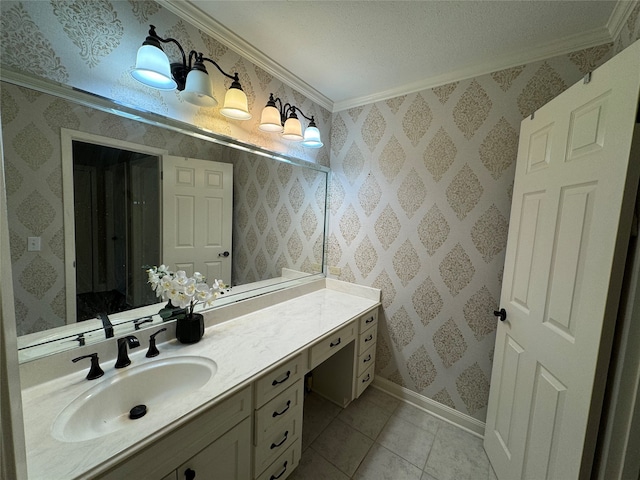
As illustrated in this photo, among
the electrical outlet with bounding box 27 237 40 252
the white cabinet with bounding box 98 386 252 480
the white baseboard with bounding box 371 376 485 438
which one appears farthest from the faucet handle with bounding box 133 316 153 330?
the white baseboard with bounding box 371 376 485 438

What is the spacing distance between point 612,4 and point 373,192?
1.42m

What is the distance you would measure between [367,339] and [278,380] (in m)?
0.97

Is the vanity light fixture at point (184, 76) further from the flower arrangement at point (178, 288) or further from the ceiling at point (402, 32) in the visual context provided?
the flower arrangement at point (178, 288)

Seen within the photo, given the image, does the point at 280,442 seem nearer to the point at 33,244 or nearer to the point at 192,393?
the point at 192,393

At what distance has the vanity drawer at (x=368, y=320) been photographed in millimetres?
1837

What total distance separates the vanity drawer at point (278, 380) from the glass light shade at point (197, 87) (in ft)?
4.32

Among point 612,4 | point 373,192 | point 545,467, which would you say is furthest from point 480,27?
point 545,467

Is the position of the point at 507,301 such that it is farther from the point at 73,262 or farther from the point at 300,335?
the point at 73,262

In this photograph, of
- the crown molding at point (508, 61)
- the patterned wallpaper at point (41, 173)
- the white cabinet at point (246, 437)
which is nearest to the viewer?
the white cabinet at point (246, 437)

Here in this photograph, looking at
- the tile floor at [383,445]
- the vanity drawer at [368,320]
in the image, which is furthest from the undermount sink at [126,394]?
the vanity drawer at [368,320]

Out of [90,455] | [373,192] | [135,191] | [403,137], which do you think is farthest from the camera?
[373,192]

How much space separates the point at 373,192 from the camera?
204 centimetres

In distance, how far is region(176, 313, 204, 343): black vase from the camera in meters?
1.23

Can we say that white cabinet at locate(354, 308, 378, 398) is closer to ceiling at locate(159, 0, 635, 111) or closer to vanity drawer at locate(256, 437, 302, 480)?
vanity drawer at locate(256, 437, 302, 480)
